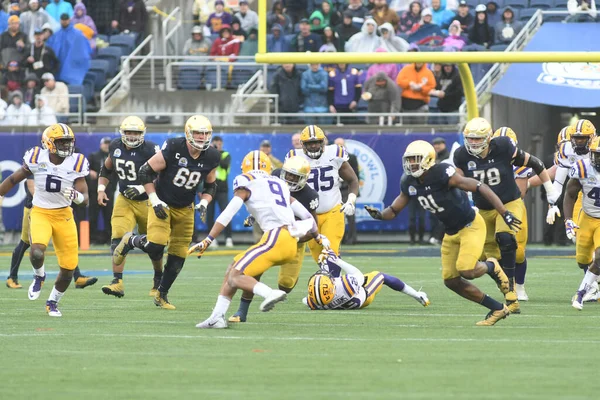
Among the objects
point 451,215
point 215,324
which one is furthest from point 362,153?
point 215,324

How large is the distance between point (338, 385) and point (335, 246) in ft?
17.2

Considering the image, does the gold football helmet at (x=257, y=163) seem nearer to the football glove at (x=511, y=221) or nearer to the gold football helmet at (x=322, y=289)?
the gold football helmet at (x=322, y=289)

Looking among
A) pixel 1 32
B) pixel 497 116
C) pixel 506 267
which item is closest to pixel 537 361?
pixel 506 267

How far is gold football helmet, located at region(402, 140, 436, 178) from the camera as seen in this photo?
985cm

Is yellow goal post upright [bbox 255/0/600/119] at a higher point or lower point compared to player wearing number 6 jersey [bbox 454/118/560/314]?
higher

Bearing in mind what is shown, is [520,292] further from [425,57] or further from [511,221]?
[425,57]

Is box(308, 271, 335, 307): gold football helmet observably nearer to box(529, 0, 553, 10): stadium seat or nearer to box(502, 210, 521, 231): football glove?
box(502, 210, 521, 231): football glove

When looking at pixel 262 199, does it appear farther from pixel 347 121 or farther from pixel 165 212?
pixel 347 121

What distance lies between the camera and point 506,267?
11.5 metres

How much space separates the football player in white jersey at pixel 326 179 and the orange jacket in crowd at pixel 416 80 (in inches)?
321

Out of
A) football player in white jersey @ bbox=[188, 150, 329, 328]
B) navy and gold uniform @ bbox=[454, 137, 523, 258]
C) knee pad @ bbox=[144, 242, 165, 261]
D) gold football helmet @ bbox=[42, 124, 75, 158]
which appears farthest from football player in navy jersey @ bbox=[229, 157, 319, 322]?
gold football helmet @ bbox=[42, 124, 75, 158]

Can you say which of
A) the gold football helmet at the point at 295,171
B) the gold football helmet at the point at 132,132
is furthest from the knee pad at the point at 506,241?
the gold football helmet at the point at 132,132

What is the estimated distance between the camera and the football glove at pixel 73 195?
36.1ft

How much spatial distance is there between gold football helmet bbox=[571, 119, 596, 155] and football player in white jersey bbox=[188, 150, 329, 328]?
12.1ft
